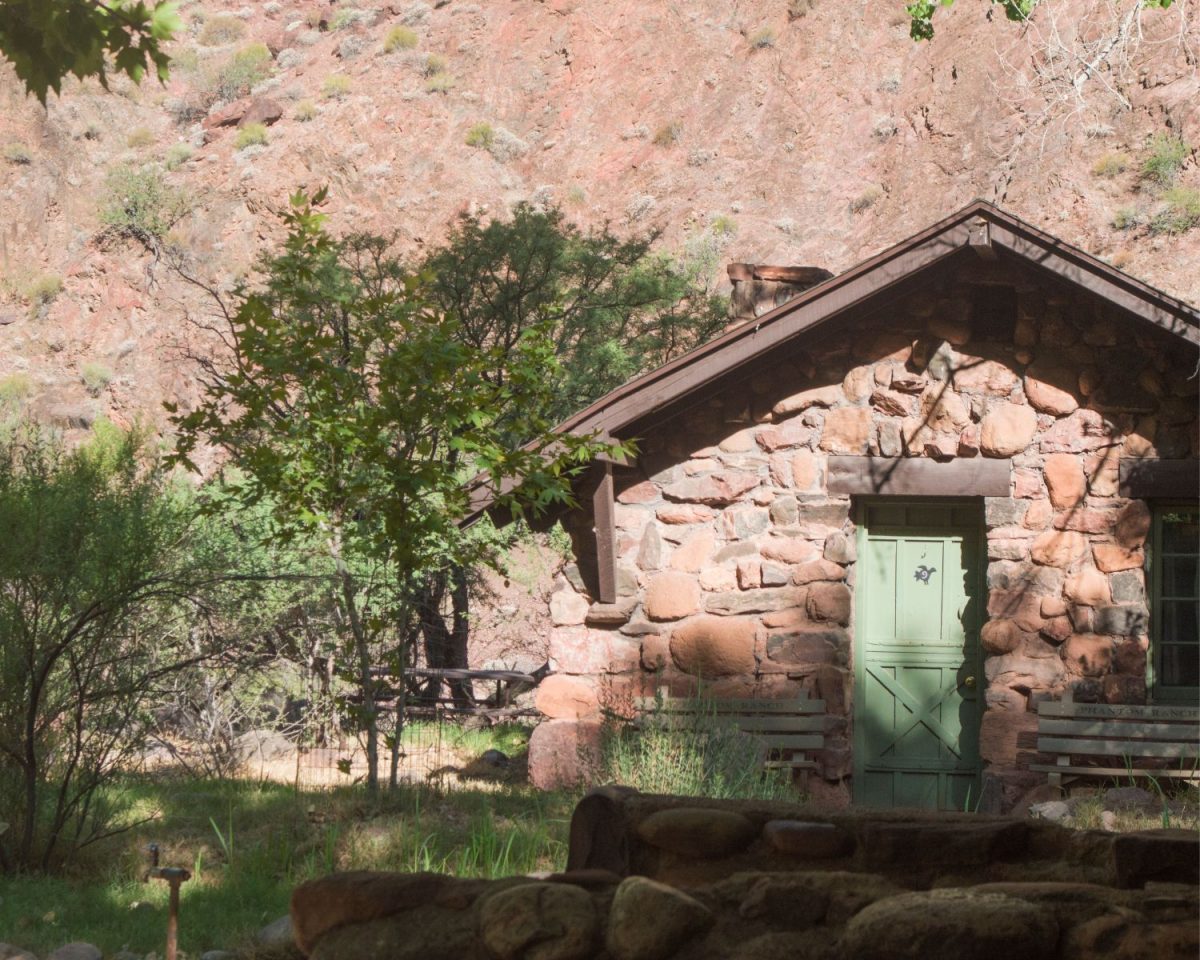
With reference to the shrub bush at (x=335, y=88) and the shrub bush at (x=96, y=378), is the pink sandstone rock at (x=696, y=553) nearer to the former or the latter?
the shrub bush at (x=96, y=378)

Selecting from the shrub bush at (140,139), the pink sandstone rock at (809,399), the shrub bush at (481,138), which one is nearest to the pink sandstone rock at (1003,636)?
the pink sandstone rock at (809,399)

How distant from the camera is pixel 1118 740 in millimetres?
8648

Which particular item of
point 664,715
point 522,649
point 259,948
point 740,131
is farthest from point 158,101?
point 259,948

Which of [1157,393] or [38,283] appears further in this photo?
[38,283]

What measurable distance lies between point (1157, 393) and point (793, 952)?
6.80 meters

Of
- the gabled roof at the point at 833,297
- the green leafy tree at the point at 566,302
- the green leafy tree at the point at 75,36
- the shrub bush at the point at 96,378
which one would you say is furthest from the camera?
the shrub bush at the point at 96,378

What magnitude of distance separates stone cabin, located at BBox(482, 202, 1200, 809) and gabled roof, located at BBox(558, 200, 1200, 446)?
0.7 inches

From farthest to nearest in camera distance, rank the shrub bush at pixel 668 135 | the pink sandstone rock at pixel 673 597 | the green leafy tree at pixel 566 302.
Result: 1. the shrub bush at pixel 668 135
2. the green leafy tree at pixel 566 302
3. the pink sandstone rock at pixel 673 597

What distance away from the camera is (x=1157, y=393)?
8.98m

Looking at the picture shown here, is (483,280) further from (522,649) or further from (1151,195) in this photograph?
(1151,195)

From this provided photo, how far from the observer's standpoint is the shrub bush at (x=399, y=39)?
3891cm

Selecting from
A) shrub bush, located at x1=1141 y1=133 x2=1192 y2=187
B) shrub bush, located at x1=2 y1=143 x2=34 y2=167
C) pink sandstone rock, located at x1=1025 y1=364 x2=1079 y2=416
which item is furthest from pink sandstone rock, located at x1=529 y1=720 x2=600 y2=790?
shrub bush, located at x1=2 y1=143 x2=34 y2=167

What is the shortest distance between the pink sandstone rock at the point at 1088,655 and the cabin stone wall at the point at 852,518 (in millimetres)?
13

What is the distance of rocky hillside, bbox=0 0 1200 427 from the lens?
29.8 m
